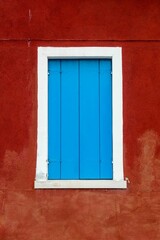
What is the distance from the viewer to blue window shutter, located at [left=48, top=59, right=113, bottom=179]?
9.06 m

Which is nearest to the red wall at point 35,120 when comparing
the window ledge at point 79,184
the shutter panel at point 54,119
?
the window ledge at point 79,184

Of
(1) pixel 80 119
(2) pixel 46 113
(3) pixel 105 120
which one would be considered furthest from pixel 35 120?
(3) pixel 105 120

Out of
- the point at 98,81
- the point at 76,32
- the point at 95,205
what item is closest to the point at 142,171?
the point at 95,205

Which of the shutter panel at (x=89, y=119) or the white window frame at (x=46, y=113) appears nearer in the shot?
the white window frame at (x=46, y=113)

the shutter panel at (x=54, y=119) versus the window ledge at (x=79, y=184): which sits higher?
the shutter panel at (x=54, y=119)

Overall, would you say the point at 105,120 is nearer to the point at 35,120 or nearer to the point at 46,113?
the point at 46,113

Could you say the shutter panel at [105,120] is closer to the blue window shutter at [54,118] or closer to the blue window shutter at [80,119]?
the blue window shutter at [80,119]

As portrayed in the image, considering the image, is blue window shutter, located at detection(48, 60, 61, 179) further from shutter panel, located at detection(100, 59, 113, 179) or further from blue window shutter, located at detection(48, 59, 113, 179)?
shutter panel, located at detection(100, 59, 113, 179)

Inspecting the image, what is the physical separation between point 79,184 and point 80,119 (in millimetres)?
877

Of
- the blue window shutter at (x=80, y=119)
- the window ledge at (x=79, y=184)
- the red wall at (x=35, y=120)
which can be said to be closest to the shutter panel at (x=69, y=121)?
the blue window shutter at (x=80, y=119)

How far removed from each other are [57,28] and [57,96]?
0.92 metres

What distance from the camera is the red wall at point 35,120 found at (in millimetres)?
8914

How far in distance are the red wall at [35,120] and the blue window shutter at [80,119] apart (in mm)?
234

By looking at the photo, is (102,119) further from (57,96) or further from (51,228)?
(51,228)
